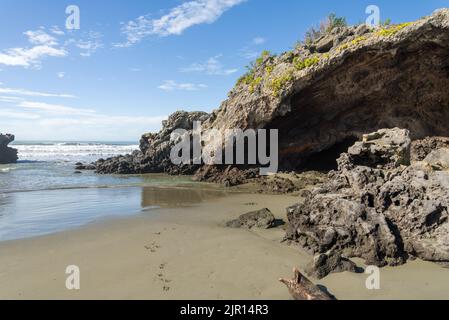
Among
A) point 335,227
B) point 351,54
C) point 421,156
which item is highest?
point 351,54

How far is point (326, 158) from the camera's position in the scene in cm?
2555

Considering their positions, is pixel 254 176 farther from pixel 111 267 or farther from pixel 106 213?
pixel 111 267

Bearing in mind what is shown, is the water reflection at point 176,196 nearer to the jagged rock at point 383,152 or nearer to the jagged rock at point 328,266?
the jagged rock at point 383,152

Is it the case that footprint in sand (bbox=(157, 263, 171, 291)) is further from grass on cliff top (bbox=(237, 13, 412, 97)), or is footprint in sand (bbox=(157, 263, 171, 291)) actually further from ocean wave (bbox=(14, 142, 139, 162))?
ocean wave (bbox=(14, 142, 139, 162))

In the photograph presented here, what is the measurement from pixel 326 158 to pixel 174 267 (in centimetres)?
2018

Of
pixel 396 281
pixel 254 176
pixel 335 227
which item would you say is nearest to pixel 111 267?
pixel 335 227

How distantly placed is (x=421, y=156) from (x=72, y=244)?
18375mm

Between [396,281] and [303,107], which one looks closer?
[396,281]

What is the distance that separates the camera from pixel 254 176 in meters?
22.1

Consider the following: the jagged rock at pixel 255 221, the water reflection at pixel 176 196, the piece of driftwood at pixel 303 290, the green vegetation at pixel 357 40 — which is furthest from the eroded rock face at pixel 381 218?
the green vegetation at pixel 357 40

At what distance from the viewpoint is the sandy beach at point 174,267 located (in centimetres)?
626

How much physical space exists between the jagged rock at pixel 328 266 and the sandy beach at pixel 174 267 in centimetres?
17

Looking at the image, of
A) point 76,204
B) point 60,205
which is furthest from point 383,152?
point 60,205
